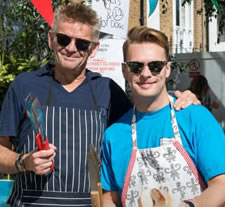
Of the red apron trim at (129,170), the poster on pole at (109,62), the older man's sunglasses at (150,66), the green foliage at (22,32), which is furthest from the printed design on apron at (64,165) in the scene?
the green foliage at (22,32)

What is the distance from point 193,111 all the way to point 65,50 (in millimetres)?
741

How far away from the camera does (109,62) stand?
5.52 meters

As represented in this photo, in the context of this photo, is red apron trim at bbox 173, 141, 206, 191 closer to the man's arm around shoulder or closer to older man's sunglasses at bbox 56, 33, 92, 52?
the man's arm around shoulder

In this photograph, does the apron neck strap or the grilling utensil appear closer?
the grilling utensil

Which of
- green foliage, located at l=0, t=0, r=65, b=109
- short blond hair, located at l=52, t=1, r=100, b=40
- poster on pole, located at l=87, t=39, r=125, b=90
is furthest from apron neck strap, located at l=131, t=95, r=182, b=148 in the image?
green foliage, located at l=0, t=0, r=65, b=109

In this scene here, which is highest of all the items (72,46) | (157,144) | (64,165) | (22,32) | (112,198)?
(22,32)

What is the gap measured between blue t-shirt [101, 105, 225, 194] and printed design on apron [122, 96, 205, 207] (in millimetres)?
31

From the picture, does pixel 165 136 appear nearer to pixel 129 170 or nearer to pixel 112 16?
pixel 129 170

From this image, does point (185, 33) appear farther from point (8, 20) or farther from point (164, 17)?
point (8, 20)

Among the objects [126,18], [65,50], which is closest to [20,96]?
[65,50]

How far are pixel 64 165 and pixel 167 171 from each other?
55cm

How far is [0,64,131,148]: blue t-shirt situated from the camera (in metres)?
2.19

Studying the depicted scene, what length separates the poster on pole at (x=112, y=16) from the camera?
495 cm

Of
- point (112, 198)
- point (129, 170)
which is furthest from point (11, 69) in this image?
point (129, 170)
